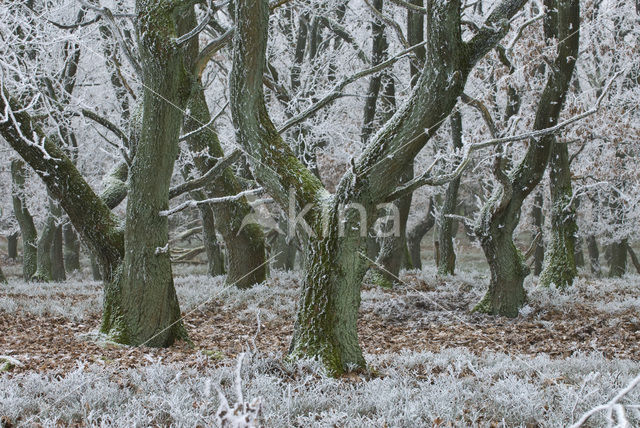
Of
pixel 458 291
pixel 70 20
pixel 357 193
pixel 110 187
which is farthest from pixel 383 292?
pixel 70 20

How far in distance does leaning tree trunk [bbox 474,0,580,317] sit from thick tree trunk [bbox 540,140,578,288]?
88.7 inches

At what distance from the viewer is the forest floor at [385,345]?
3.75m

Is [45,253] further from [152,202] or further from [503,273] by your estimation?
[503,273]

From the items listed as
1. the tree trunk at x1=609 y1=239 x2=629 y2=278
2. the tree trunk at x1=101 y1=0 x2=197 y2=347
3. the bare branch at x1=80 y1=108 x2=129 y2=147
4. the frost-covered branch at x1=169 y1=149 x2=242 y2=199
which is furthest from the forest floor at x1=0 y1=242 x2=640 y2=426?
the tree trunk at x1=609 y1=239 x2=629 y2=278

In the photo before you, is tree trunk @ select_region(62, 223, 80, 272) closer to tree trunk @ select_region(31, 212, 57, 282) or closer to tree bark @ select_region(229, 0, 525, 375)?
tree trunk @ select_region(31, 212, 57, 282)

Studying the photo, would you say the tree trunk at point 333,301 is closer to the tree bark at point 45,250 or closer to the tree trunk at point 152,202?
the tree trunk at point 152,202

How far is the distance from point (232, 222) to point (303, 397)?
821 centimetres

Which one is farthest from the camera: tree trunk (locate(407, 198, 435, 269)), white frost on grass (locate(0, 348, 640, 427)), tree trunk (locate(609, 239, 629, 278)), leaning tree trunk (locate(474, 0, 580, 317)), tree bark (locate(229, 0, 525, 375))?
tree trunk (locate(407, 198, 435, 269))

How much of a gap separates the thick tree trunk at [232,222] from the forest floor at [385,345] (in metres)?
0.56

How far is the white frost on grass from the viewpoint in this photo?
3549mm

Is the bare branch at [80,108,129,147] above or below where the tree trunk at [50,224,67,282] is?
above

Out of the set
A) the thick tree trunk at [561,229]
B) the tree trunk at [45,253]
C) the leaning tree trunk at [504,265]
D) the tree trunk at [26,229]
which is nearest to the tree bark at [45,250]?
the tree trunk at [45,253]

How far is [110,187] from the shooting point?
8.10 meters

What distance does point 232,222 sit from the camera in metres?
11.9
